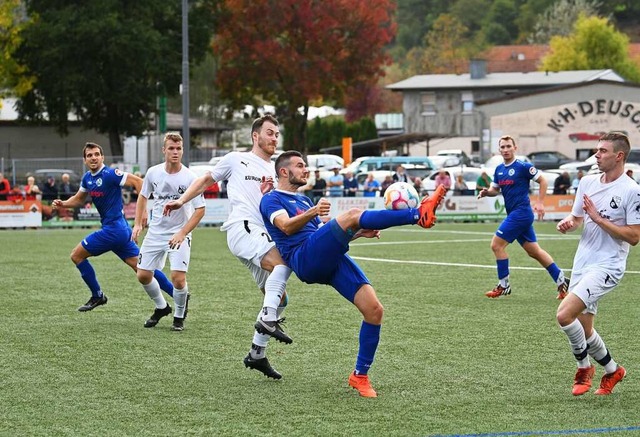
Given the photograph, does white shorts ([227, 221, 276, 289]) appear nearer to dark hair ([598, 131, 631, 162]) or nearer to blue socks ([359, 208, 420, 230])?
blue socks ([359, 208, 420, 230])

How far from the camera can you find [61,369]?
395 inches

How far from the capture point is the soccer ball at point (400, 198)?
27.8 ft

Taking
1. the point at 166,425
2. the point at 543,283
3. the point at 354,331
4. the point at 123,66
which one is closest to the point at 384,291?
the point at 543,283

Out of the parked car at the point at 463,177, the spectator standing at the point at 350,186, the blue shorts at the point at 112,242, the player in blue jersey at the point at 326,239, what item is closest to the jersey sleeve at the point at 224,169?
the player in blue jersey at the point at 326,239

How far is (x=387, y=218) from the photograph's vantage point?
8.15 meters

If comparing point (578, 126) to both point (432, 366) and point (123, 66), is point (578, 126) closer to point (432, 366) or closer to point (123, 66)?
point (123, 66)

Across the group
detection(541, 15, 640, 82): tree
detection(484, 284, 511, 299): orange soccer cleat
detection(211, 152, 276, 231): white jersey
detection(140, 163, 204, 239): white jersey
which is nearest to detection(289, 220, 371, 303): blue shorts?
detection(211, 152, 276, 231): white jersey

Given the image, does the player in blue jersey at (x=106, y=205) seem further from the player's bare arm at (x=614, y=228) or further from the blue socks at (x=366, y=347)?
the player's bare arm at (x=614, y=228)

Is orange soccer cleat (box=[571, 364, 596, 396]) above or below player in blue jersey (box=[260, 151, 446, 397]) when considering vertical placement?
below

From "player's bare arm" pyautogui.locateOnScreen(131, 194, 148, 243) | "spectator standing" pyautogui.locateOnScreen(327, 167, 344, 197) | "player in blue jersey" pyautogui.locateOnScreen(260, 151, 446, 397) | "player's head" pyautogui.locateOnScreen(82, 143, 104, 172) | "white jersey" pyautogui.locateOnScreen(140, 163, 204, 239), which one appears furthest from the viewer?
"spectator standing" pyautogui.locateOnScreen(327, 167, 344, 197)

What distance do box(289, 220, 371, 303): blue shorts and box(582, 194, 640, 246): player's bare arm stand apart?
5.70 ft

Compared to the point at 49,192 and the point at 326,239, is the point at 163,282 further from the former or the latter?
the point at 49,192

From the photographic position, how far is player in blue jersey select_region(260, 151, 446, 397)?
8.48 m

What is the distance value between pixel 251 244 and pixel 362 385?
217 centimetres
